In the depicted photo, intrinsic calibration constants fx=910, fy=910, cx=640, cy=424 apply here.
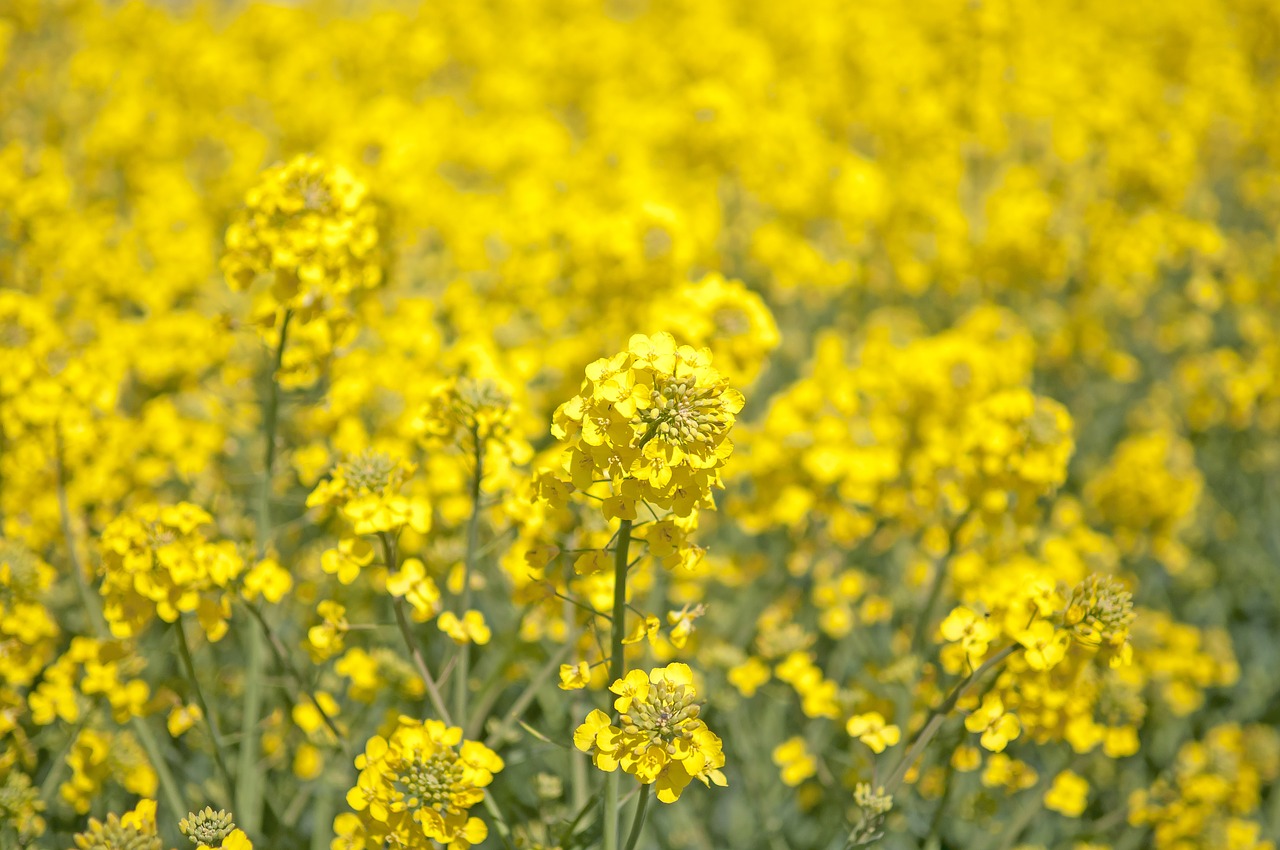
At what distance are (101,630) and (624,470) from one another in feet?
7.24

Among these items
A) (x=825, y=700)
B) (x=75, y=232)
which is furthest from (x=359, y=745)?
(x=75, y=232)

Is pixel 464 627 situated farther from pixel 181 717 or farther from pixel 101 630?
pixel 101 630

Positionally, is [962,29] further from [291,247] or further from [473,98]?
[291,247]

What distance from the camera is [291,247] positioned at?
277 centimetres

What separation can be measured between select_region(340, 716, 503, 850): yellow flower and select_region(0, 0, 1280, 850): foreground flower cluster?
1 cm

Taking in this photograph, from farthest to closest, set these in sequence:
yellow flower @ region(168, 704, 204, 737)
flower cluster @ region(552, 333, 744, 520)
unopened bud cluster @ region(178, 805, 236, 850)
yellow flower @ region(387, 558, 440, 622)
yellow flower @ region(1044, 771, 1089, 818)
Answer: yellow flower @ region(1044, 771, 1089, 818)
yellow flower @ region(168, 704, 204, 737)
yellow flower @ region(387, 558, 440, 622)
unopened bud cluster @ region(178, 805, 236, 850)
flower cluster @ region(552, 333, 744, 520)

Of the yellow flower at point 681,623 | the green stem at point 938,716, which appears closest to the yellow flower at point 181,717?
the yellow flower at point 681,623

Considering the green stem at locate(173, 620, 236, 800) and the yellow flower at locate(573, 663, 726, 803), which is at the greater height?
the yellow flower at locate(573, 663, 726, 803)

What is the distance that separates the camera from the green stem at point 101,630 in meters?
2.70

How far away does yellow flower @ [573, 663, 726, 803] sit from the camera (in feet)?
6.22

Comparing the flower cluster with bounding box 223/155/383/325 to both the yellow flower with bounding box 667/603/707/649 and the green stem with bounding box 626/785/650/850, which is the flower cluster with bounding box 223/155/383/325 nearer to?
the yellow flower with bounding box 667/603/707/649

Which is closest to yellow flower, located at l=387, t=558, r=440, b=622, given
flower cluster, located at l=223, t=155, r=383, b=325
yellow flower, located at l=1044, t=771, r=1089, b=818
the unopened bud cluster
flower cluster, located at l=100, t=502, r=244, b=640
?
flower cluster, located at l=100, t=502, r=244, b=640

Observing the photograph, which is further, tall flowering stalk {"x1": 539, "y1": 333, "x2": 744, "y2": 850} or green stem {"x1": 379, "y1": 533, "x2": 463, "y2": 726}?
green stem {"x1": 379, "y1": 533, "x2": 463, "y2": 726}

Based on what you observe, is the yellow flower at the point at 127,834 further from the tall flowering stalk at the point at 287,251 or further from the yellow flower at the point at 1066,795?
the yellow flower at the point at 1066,795
